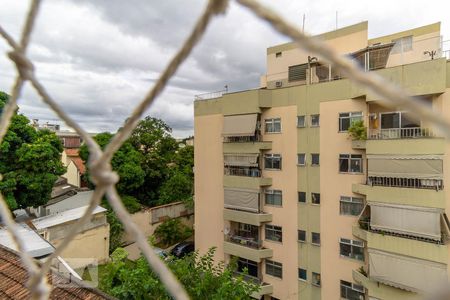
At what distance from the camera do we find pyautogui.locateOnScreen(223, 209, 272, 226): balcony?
9.22 m

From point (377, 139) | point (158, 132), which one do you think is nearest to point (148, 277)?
point (377, 139)

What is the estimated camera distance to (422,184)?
667 cm

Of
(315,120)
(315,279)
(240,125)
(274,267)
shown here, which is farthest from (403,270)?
(240,125)

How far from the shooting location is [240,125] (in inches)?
376

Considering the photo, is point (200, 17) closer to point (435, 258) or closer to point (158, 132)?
point (435, 258)

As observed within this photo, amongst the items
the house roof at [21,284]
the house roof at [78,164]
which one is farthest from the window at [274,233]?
the house roof at [78,164]

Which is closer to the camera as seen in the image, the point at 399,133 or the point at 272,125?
the point at 399,133

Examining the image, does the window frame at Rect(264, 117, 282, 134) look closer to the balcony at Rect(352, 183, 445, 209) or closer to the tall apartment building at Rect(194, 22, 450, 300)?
the tall apartment building at Rect(194, 22, 450, 300)

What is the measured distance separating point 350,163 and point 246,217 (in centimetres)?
341

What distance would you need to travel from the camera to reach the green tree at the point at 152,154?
655 inches

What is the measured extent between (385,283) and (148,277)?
5.29 m

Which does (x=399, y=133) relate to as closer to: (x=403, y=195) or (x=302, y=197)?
(x=403, y=195)

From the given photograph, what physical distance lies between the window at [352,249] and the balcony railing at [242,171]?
117 inches

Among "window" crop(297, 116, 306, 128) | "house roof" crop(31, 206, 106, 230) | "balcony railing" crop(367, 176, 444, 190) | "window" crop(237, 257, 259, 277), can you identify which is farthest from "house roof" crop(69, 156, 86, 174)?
"balcony railing" crop(367, 176, 444, 190)
